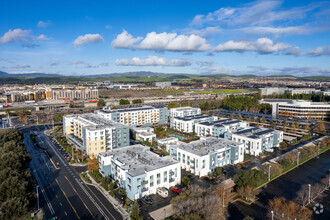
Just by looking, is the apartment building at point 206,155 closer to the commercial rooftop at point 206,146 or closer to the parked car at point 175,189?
the commercial rooftop at point 206,146

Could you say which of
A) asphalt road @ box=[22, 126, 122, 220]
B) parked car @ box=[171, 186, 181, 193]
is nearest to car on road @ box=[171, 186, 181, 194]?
parked car @ box=[171, 186, 181, 193]

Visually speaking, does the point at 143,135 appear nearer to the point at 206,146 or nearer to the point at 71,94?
the point at 206,146

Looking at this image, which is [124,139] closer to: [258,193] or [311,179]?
[258,193]

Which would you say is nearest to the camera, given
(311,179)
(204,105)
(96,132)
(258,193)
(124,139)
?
(258,193)

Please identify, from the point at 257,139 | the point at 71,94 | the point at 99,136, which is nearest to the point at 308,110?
the point at 257,139

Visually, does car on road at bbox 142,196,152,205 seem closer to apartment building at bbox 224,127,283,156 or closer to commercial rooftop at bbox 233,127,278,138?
apartment building at bbox 224,127,283,156

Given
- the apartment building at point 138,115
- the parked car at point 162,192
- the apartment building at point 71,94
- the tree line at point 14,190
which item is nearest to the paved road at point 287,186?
the parked car at point 162,192

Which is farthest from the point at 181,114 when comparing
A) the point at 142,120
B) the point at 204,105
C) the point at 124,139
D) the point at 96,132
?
the point at 96,132
